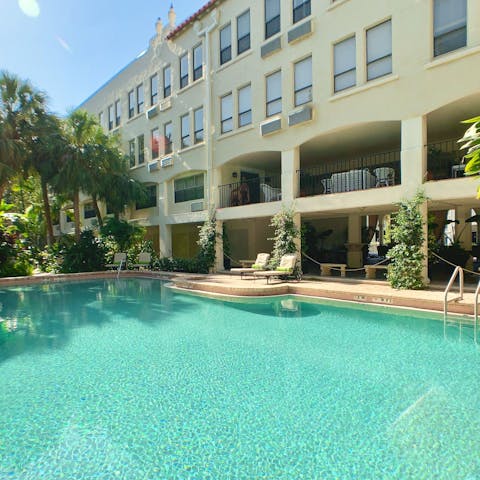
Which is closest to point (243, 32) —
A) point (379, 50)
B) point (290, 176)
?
point (379, 50)

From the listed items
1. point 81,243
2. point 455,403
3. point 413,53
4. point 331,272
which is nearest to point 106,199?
point 81,243

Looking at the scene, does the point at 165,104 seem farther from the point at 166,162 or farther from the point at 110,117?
the point at 110,117

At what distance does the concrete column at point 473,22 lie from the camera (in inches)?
409

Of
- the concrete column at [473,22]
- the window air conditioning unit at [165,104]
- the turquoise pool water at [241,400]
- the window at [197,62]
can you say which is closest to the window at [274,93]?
the window at [197,62]

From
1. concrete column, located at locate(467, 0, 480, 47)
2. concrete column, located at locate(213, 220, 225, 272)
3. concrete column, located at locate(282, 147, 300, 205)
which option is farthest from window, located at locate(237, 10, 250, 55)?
concrete column, located at locate(467, 0, 480, 47)

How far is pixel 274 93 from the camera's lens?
16203 mm

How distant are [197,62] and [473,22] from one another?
46.5 ft

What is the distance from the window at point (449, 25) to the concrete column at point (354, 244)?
9.05 meters

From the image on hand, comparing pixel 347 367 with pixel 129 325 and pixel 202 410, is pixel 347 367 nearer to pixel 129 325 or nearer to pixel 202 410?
pixel 202 410

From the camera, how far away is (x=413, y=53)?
1167 cm

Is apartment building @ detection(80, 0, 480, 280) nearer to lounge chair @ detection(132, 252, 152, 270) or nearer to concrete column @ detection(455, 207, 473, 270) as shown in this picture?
concrete column @ detection(455, 207, 473, 270)

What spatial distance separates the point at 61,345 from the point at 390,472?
6533mm

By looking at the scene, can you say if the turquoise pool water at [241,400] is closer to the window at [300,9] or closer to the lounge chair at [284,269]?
the lounge chair at [284,269]

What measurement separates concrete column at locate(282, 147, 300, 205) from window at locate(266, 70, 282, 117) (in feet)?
7.68
